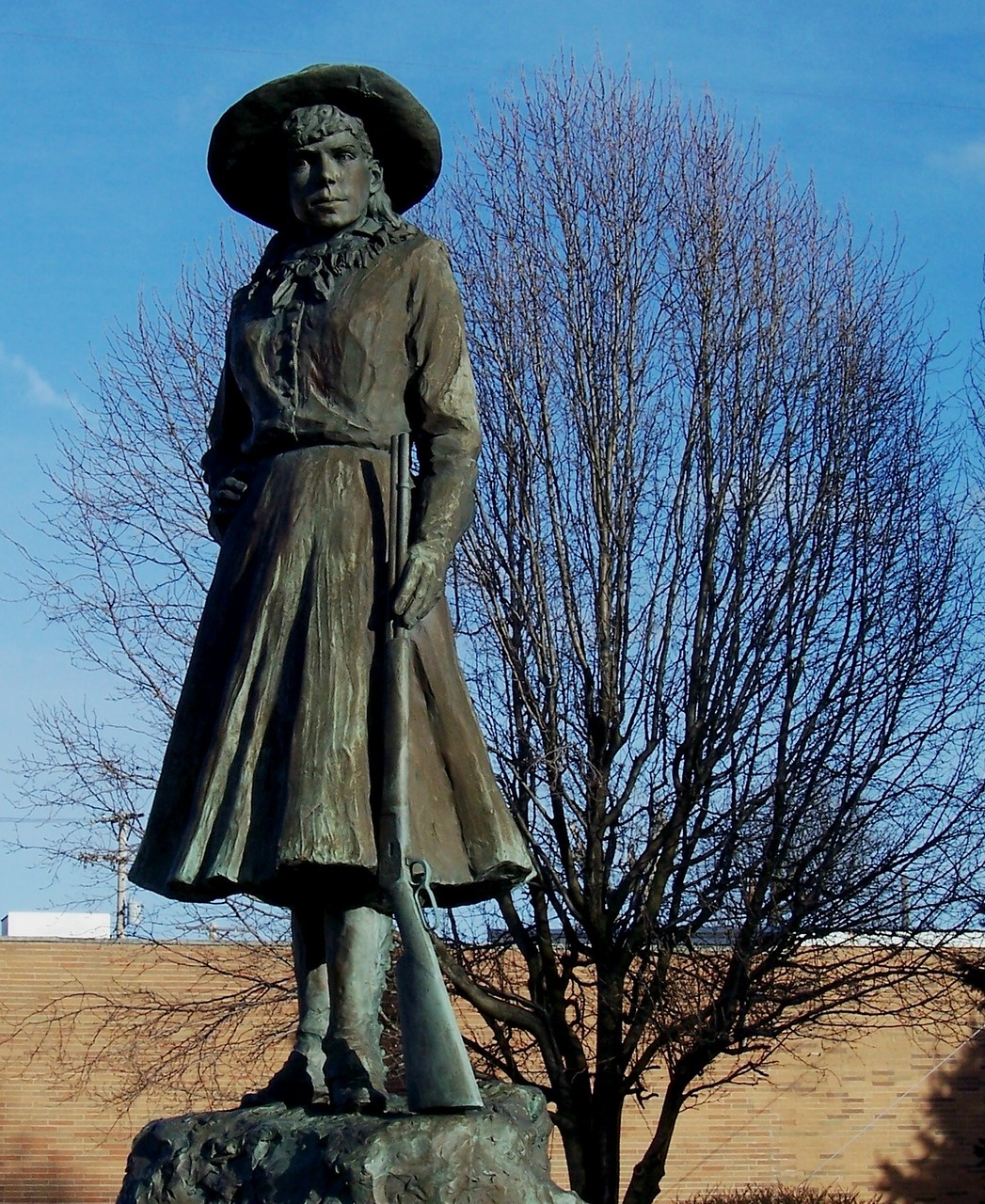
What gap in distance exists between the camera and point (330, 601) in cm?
407

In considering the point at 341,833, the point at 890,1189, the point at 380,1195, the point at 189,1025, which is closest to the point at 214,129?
the point at 341,833

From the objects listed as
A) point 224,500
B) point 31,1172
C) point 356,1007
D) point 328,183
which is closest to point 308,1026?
point 356,1007

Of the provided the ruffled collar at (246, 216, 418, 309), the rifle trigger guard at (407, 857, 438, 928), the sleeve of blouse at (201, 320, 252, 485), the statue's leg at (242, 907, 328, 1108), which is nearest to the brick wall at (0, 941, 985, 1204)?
the sleeve of blouse at (201, 320, 252, 485)

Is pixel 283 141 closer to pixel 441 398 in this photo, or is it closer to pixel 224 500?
pixel 441 398

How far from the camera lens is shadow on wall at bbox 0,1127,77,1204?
17.2 meters

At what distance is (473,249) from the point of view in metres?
14.7

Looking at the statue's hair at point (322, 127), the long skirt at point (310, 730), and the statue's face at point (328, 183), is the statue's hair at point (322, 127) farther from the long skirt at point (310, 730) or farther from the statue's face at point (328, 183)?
the long skirt at point (310, 730)

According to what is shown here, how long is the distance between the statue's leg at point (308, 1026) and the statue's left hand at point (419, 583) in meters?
0.74

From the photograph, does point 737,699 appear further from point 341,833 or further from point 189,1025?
point 341,833

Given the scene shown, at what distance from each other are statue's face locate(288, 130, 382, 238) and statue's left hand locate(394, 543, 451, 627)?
0.96 m

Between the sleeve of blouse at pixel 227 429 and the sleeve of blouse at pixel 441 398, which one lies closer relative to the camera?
the sleeve of blouse at pixel 441 398

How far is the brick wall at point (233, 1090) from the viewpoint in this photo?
1565cm

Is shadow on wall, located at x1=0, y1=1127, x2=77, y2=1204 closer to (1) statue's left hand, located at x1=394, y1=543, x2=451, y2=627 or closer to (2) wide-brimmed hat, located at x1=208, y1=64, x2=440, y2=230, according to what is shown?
(2) wide-brimmed hat, located at x1=208, y1=64, x2=440, y2=230

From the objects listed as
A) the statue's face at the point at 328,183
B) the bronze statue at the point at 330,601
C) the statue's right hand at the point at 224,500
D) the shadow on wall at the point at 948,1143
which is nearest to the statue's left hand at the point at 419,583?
the bronze statue at the point at 330,601
